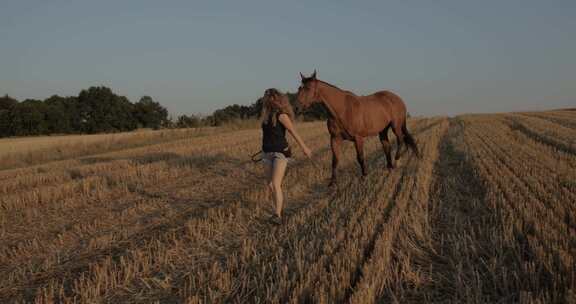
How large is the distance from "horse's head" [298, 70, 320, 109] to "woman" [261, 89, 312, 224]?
70.6 inches

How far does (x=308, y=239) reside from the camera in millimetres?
4047

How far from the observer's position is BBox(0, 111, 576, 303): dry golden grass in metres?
2.94

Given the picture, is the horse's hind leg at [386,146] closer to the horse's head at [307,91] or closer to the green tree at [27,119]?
the horse's head at [307,91]

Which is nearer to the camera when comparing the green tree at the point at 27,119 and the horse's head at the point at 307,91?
the horse's head at the point at 307,91

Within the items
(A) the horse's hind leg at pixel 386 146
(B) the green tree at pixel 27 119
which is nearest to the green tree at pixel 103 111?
(B) the green tree at pixel 27 119

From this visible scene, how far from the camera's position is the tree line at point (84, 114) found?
37375 millimetres

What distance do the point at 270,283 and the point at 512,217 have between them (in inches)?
115

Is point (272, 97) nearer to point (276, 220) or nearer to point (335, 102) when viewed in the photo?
point (276, 220)

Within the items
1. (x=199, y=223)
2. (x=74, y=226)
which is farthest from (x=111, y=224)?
(x=199, y=223)

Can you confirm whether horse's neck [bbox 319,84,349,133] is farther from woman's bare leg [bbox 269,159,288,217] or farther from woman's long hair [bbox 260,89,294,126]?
woman's bare leg [bbox 269,159,288,217]

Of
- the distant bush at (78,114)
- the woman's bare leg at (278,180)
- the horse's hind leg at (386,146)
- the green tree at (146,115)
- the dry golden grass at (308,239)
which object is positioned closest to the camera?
the dry golden grass at (308,239)

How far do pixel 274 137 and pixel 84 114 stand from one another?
154 feet

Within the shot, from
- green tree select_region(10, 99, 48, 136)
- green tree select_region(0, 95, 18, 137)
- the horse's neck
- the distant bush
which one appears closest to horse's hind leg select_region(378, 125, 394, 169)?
the horse's neck

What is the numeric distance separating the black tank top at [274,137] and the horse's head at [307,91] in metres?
1.82
